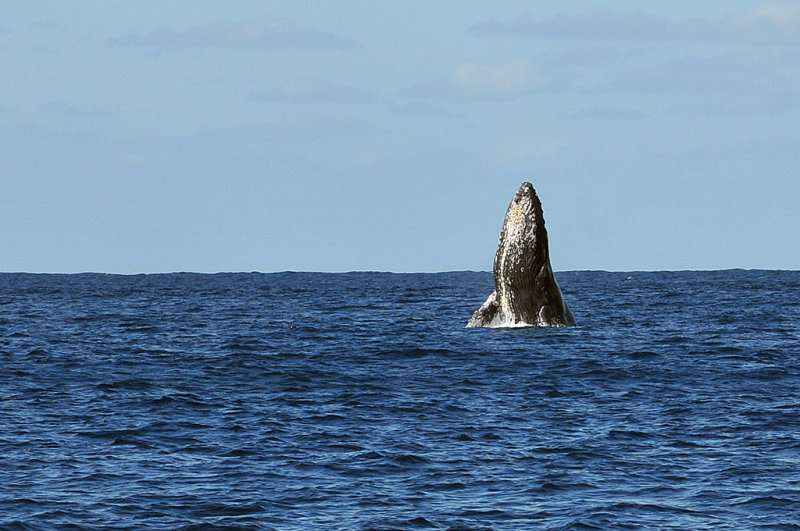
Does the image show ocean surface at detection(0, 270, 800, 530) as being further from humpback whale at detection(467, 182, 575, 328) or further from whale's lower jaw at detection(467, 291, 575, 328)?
humpback whale at detection(467, 182, 575, 328)

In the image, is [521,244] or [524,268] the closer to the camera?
[524,268]

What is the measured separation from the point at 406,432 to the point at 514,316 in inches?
740

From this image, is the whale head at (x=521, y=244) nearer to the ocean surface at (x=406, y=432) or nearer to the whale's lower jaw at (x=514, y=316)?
the whale's lower jaw at (x=514, y=316)

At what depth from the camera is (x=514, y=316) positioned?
39.8 metres

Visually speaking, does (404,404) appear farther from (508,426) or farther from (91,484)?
(91,484)

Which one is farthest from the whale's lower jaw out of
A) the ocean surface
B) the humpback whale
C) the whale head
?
the whale head

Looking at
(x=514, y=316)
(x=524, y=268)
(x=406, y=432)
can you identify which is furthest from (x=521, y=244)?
(x=406, y=432)

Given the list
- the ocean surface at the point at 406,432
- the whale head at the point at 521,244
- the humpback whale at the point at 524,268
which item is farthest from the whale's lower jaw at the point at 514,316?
the whale head at the point at 521,244

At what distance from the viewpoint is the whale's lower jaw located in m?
39.7

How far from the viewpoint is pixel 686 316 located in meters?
54.3

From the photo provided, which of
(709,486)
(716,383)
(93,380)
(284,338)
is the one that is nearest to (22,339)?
(284,338)

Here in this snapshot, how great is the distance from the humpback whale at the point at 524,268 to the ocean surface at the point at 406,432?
813 mm

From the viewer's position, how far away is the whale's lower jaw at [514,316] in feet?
130

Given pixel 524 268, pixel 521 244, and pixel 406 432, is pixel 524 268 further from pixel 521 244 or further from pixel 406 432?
pixel 406 432
